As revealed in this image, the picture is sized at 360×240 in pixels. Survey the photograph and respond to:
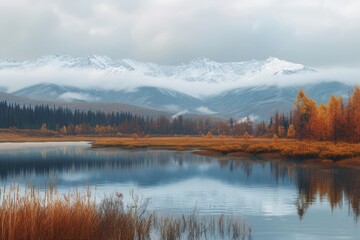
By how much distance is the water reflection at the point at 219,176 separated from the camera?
149ft

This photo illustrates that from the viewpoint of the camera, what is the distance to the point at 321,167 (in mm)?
70062

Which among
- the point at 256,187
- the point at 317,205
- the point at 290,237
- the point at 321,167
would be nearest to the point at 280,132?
the point at 321,167

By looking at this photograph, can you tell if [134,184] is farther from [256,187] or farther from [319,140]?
[319,140]

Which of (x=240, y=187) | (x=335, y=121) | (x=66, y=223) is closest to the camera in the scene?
(x=66, y=223)

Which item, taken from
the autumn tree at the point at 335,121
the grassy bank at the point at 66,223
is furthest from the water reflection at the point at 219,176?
the autumn tree at the point at 335,121

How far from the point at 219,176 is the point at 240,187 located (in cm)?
1103

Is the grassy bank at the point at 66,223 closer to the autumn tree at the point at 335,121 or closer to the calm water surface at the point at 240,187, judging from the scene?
the calm water surface at the point at 240,187

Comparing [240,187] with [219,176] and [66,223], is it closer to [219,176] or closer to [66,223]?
[219,176]

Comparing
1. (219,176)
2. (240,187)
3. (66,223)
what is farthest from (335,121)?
(66,223)

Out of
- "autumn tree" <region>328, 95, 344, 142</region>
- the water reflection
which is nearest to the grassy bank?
the water reflection

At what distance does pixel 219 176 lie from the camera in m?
66.2

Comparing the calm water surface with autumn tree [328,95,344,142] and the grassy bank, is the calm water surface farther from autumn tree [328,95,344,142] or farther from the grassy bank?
autumn tree [328,95,344,142]

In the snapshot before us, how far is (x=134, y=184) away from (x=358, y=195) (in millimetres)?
24989

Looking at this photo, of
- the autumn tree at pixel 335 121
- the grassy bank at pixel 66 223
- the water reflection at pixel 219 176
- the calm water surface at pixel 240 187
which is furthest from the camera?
the autumn tree at pixel 335 121
